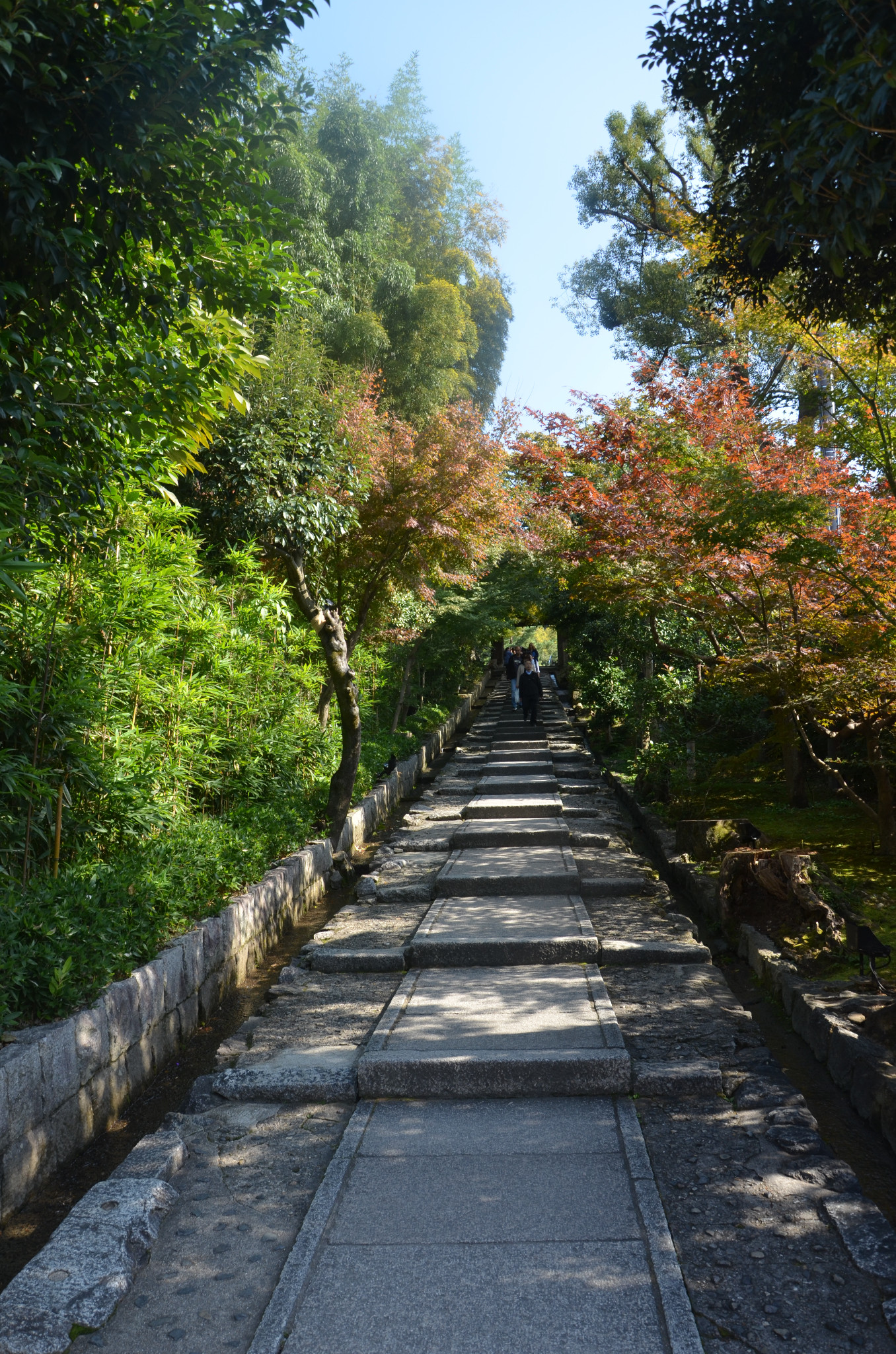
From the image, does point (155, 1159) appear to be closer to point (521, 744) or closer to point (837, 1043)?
point (837, 1043)

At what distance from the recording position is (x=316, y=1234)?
277cm

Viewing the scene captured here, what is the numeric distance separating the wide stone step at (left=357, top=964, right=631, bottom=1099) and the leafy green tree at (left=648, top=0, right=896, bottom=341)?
10.9ft

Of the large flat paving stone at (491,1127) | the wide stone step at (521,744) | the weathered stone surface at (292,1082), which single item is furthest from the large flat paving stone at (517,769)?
the large flat paving stone at (491,1127)

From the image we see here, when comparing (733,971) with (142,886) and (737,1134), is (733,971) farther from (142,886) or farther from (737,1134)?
(142,886)

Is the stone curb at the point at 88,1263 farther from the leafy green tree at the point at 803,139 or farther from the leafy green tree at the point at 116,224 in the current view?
the leafy green tree at the point at 803,139

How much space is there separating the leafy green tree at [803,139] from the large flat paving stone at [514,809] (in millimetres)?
5579

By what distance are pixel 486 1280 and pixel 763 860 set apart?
4.06 meters

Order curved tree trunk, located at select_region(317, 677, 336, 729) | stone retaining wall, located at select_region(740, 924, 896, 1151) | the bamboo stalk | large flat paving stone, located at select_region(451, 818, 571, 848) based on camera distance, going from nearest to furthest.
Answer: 1. stone retaining wall, located at select_region(740, 924, 896, 1151)
2. the bamboo stalk
3. large flat paving stone, located at select_region(451, 818, 571, 848)
4. curved tree trunk, located at select_region(317, 677, 336, 729)

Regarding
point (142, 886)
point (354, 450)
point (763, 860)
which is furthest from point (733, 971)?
point (354, 450)

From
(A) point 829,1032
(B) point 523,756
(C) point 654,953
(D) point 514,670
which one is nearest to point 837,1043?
(A) point 829,1032

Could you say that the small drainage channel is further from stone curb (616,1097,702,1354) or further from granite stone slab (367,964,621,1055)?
stone curb (616,1097,702,1354)

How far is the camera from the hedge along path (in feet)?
7.89

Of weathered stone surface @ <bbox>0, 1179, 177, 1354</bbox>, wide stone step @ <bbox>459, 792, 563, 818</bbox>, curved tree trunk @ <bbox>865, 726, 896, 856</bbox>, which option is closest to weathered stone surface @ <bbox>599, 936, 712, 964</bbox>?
curved tree trunk @ <bbox>865, 726, 896, 856</bbox>

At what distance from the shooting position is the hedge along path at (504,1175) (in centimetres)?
240
